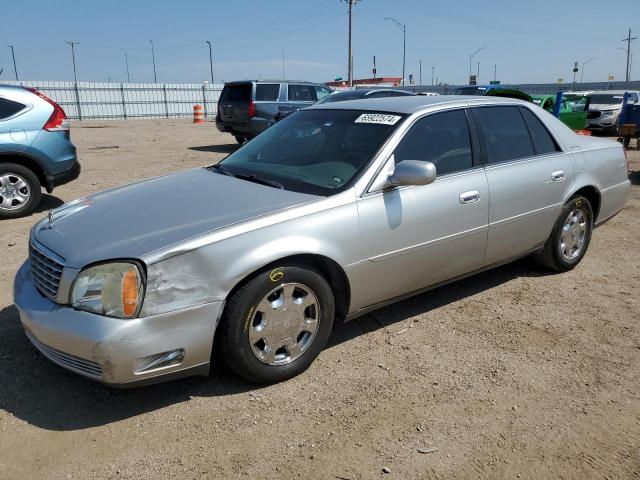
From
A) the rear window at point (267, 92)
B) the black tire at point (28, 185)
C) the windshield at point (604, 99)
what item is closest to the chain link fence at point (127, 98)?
the rear window at point (267, 92)

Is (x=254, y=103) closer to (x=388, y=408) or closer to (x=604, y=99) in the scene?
(x=388, y=408)

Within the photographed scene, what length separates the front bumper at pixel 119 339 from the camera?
2592 mm

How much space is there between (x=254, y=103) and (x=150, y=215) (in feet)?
37.7

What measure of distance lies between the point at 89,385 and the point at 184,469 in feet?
3.26

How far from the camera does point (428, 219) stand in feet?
11.9

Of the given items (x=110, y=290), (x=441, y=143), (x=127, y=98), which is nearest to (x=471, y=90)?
(x=441, y=143)

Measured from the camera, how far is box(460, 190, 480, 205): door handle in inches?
150

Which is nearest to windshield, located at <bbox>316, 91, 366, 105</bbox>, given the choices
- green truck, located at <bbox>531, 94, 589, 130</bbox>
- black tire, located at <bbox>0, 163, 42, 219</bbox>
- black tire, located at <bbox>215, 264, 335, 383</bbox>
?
green truck, located at <bbox>531, 94, 589, 130</bbox>

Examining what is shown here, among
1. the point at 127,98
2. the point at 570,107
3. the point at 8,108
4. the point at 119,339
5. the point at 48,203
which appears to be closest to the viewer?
the point at 119,339

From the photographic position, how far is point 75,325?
265 centimetres

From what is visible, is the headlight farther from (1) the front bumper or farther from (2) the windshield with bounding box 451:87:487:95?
(2) the windshield with bounding box 451:87:487:95

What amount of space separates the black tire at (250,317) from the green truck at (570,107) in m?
12.2

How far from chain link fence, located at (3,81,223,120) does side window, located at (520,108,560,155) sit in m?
30.1

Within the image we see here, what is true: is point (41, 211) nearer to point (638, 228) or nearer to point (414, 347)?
point (414, 347)
